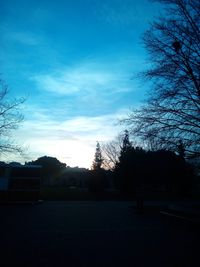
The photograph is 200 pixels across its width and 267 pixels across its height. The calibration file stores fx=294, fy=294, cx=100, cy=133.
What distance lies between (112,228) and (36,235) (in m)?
3.04

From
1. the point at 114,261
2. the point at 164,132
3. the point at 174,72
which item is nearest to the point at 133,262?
the point at 114,261

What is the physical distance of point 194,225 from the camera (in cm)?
1199

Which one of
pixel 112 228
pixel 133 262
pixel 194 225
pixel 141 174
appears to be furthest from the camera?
pixel 141 174

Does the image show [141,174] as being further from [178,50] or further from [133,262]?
[133,262]

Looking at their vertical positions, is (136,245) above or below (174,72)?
below

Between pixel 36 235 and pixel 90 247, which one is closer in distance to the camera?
pixel 90 247

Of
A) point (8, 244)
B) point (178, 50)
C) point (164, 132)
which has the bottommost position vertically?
point (8, 244)

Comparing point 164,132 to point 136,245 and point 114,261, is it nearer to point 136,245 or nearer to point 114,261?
point 136,245

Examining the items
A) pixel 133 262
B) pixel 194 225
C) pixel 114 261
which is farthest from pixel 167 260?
pixel 194 225

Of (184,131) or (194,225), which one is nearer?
(194,225)

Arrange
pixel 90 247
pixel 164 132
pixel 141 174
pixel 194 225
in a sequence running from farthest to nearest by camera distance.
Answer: pixel 141 174, pixel 164 132, pixel 194 225, pixel 90 247

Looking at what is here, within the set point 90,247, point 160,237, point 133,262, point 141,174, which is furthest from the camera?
point 141,174

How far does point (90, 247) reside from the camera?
7801 mm

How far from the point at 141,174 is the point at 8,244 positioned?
111 feet
